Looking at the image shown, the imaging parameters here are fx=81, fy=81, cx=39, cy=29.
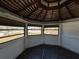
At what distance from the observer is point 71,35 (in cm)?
669

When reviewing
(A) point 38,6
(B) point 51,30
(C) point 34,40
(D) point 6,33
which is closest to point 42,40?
(C) point 34,40

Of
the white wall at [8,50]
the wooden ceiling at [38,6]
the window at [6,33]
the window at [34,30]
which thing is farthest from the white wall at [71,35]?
the window at [6,33]

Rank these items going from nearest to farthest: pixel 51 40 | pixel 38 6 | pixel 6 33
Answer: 1. pixel 6 33
2. pixel 38 6
3. pixel 51 40

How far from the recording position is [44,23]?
29.1ft

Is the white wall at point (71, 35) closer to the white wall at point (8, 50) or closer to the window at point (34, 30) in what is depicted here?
the window at point (34, 30)

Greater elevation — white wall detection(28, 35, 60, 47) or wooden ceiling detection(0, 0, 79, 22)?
wooden ceiling detection(0, 0, 79, 22)

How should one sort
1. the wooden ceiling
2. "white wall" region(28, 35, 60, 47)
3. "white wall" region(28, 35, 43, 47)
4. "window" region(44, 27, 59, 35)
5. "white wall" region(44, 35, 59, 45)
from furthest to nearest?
"window" region(44, 27, 59, 35), "white wall" region(44, 35, 59, 45), "white wall" region(28, 35, 60, 47), "white wall" region(28, 35, 43, 47), the wooden ceiling

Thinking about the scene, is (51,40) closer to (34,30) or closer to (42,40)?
(42,40)

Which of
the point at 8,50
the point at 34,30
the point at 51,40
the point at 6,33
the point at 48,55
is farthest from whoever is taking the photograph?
the point at 51,40

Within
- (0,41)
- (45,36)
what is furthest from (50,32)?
(0,41)

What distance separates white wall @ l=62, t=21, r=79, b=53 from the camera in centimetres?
609

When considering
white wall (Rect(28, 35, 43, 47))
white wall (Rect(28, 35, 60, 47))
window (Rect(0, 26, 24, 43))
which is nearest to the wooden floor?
window (Rect(0, 26, 24, 43))

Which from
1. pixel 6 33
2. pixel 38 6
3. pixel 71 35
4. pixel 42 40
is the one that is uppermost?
pixel 38 6

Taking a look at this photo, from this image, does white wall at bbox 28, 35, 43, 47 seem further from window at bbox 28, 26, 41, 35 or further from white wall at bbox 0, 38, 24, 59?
white wall at bbox 0, 38, 24, 59
